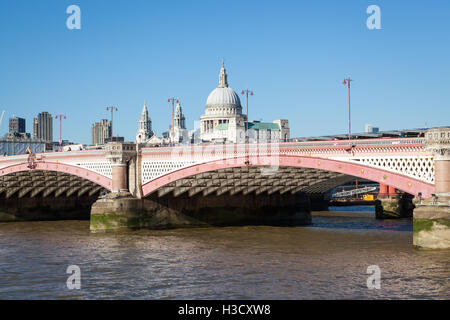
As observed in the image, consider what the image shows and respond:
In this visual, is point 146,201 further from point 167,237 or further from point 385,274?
point 385,274

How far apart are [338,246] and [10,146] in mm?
97058

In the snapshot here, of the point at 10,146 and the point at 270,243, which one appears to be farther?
the point at 10,146

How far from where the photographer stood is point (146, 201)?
4722 cm

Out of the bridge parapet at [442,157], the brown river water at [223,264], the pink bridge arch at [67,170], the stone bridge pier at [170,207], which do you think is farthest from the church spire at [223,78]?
the bridge parapet at [442,157]

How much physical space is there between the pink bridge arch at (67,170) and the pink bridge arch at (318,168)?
3927 mm

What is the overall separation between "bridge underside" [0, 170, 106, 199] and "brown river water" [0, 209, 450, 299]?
46.0 ft

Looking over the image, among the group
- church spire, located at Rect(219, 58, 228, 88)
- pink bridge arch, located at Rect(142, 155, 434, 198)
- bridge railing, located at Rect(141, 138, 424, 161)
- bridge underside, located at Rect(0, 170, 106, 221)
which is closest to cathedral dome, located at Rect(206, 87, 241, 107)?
church spire, located at Rect(219, 58, 228, 88)

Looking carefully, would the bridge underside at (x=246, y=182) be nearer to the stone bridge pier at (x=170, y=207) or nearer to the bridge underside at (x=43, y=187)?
the stone bridge pier at (x=170, y=207)

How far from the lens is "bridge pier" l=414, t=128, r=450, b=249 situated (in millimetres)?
30188

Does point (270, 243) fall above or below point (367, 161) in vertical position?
below

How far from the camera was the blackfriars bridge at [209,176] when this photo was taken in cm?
3195
